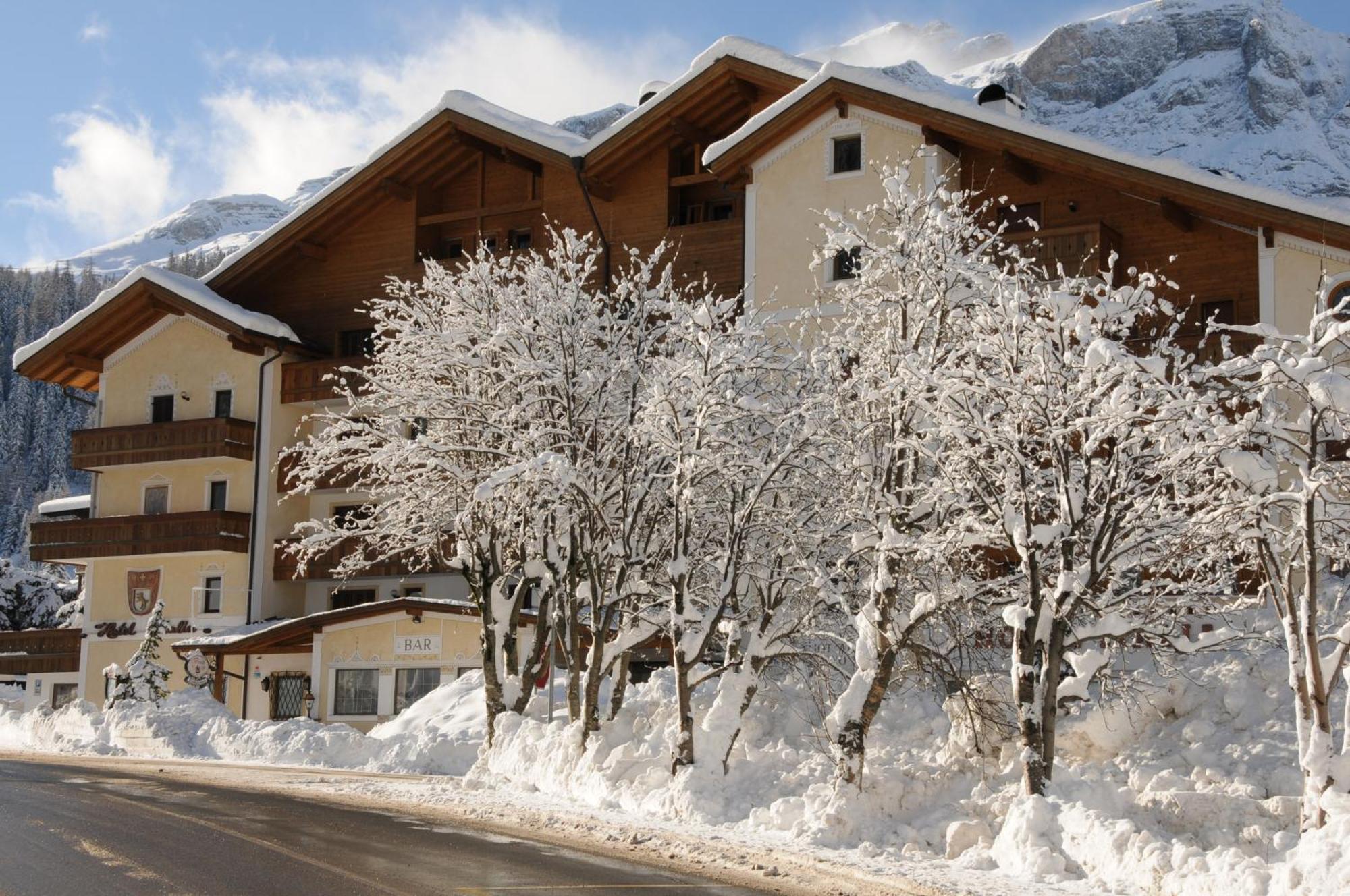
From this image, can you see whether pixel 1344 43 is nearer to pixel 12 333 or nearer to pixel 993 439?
pixel 12 333

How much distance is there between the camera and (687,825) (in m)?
15.9

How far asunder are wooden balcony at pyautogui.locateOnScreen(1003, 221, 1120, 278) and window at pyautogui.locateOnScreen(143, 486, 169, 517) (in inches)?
1020

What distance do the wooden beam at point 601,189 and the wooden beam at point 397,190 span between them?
5695 mm

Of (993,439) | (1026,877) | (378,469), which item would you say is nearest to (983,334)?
(993,439)

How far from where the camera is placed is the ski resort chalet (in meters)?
27.7

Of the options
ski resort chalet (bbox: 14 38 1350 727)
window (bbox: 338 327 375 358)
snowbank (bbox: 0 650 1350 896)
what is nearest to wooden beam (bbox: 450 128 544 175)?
ski resort chalet (bbox: 14 38 1350 727)

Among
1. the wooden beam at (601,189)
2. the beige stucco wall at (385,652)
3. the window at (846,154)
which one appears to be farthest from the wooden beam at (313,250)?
the window at (846,154)

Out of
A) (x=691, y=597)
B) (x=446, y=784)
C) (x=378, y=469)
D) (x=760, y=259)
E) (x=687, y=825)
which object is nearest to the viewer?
(x=687, y=825)

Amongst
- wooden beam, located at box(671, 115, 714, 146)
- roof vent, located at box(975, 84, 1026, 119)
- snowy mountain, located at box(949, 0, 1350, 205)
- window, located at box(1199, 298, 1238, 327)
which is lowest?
window, located at box(1199, 298, 1238, 327)

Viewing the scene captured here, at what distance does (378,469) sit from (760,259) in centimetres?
967

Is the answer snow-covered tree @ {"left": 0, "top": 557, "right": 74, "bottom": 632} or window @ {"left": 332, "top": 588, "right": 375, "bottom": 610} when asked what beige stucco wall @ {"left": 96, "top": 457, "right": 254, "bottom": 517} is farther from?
snow-covered tree @ {"left": 0, "top": 557, "right": 74, "bottom": 632}

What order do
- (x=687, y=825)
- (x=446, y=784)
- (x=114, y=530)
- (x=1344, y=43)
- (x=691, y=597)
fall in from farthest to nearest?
(x=1344, y=43) < (x=114, y=530) < (x=446, y=784) < (x=691, y=597) < (x=687, y=825)

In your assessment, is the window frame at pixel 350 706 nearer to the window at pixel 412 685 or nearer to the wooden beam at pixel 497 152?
the window at pixel 412 685

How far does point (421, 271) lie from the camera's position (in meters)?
37.4
